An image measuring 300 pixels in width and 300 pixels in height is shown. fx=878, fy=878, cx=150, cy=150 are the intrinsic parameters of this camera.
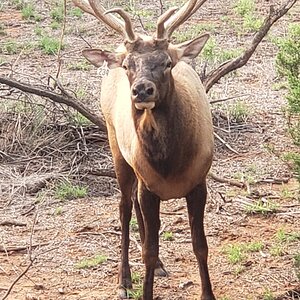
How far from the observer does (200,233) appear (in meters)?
6.37

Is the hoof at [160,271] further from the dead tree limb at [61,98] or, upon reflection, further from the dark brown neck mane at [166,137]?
the dead tree limb at [61,98]

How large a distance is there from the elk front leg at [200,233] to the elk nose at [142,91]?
3.32ft

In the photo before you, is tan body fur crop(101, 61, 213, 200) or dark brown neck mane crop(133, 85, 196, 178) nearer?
dark brown neck mane crop(133, 85, 196, 178)

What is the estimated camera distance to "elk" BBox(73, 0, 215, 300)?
5.75 metres

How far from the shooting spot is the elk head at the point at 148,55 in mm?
5559

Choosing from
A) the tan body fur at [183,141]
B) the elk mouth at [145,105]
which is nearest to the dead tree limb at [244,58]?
the tan body fur at [183,141]

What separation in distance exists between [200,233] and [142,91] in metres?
1.37

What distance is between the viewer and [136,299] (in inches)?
259

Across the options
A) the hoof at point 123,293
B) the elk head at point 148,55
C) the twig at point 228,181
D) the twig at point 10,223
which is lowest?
the hoof at point 123,293

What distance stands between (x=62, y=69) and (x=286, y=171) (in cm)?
476

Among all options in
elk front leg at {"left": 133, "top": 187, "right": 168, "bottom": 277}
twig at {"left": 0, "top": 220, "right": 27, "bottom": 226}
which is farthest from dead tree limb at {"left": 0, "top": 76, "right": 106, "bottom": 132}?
elk front leg at {"left": 133, "top": 187, "right": 168, "bottom": 277}

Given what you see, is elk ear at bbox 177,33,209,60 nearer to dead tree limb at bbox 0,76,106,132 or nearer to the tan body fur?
the tan body fur

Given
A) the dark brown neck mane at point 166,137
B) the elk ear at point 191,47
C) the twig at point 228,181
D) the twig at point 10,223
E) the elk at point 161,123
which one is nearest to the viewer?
the elk at point 161,123

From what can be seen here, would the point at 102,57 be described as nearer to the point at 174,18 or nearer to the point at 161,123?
the point at 174,18
